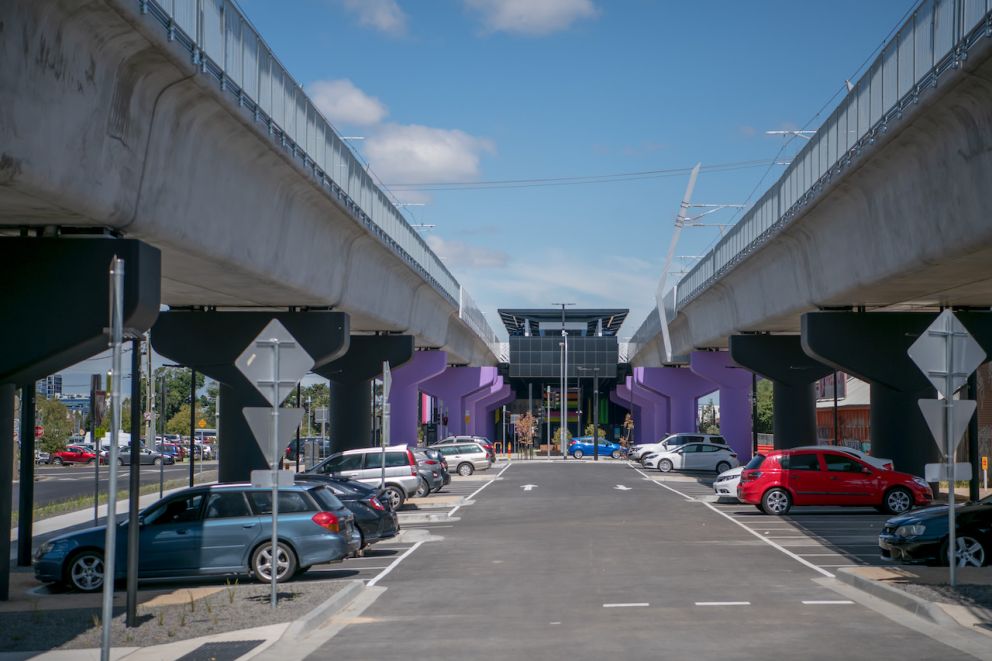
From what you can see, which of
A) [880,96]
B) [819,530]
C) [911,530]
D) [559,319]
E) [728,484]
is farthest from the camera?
[559,319]

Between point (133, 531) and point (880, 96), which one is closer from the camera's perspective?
point (133, 531)

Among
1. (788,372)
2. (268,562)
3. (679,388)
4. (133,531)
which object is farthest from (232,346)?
(679,388)

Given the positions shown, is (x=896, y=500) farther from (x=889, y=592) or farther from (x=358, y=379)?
(x=358, y=379)

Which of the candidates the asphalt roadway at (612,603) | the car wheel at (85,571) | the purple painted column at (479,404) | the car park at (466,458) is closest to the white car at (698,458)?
the car park at (466,458)

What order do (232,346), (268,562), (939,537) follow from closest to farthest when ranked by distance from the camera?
(268,562)
(939,537)
(232,346)

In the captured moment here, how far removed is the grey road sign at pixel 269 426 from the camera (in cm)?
1499

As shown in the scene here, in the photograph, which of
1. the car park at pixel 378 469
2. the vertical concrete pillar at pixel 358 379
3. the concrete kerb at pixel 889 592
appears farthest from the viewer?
the vertical concrete pillar at pixel 358 379

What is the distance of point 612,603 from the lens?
51.3 ft

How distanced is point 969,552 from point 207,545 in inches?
440

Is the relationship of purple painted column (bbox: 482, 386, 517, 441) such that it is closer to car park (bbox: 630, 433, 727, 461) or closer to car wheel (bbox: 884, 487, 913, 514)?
car park (bbox: 630, 433, 727, 461)

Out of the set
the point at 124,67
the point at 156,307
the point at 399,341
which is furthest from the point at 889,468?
the point at 124,67

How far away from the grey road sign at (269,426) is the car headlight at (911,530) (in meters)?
9.56

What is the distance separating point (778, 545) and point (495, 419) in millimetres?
120761

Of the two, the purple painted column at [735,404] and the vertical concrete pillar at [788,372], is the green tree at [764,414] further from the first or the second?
the vertical concrete pillar at [788,372]
